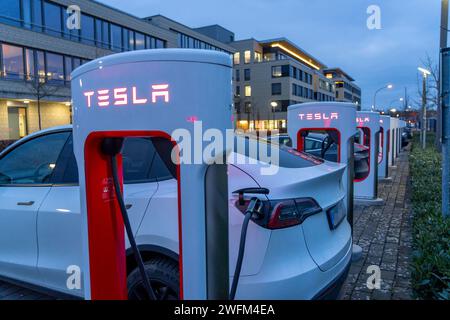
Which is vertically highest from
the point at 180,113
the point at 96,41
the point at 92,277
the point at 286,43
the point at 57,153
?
the point at 286,43

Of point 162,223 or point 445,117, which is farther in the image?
point 445,117

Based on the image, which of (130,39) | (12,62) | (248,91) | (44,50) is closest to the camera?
(12,62)

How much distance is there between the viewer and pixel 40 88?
24906 millimetres

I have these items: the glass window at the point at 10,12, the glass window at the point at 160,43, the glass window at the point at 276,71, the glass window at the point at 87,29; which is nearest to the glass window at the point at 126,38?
the glass window at the point at 87,29

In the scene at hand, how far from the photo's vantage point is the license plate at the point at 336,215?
260 cm

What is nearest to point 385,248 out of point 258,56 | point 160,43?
point 160,43

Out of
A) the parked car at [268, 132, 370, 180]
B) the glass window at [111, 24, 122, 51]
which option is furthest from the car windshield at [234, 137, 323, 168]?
the glass window at [111, 24, 122, 51]

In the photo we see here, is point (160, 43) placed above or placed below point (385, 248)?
above

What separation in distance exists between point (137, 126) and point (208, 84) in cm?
36

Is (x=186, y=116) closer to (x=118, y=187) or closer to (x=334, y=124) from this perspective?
(x=118, y=187)

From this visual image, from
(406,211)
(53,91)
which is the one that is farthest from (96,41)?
(406,211)

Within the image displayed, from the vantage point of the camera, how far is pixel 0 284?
12.6ft

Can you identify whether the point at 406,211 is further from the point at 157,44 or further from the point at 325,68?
the point at 325,68

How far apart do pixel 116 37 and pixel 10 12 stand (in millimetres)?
9155
